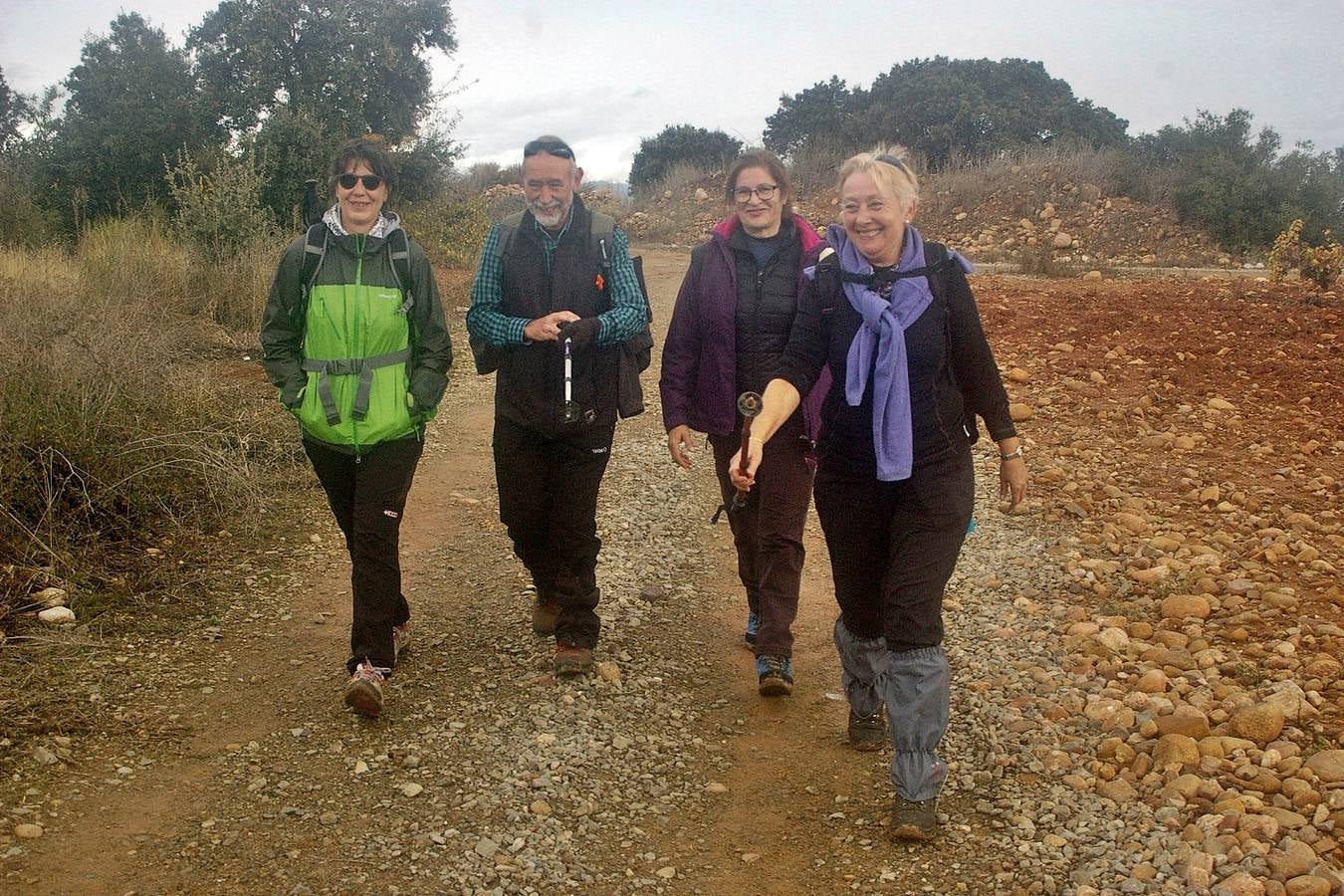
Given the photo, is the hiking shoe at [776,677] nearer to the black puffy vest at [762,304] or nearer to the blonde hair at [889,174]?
the black puffy vest at [762,304]

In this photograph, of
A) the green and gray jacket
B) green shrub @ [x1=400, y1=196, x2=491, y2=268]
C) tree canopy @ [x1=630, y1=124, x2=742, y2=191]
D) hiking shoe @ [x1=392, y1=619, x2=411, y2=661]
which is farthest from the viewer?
tree canopy @ [x1=630, y1=124, x2=742, y2=191]

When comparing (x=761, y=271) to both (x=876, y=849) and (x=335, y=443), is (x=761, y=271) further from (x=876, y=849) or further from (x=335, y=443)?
(x=876, y=849)

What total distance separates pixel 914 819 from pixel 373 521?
2160 millimetres

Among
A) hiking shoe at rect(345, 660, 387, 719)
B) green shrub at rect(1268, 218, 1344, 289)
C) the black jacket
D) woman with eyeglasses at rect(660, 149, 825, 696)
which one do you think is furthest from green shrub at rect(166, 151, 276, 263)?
green shrub at rect(1268, 218, 1344, 289)

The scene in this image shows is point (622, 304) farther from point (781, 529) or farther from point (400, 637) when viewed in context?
point (400, 637)

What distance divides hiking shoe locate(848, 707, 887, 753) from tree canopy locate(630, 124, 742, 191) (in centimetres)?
3443

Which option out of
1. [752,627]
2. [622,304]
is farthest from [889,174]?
[752,627]

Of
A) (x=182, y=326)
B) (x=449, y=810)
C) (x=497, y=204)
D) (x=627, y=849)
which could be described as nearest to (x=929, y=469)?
(x=627, y=849)

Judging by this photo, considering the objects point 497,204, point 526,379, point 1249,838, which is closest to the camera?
point 1249,838

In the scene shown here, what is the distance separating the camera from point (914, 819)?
357 cm

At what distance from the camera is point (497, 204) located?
94.3 ft

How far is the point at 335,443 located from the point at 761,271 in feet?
5.77

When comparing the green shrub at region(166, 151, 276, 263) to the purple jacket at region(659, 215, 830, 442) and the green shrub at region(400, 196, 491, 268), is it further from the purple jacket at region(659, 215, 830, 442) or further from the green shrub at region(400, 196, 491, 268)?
the purple jacket at region(659, 215, 830, 442)

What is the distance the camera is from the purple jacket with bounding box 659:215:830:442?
15.3ft
